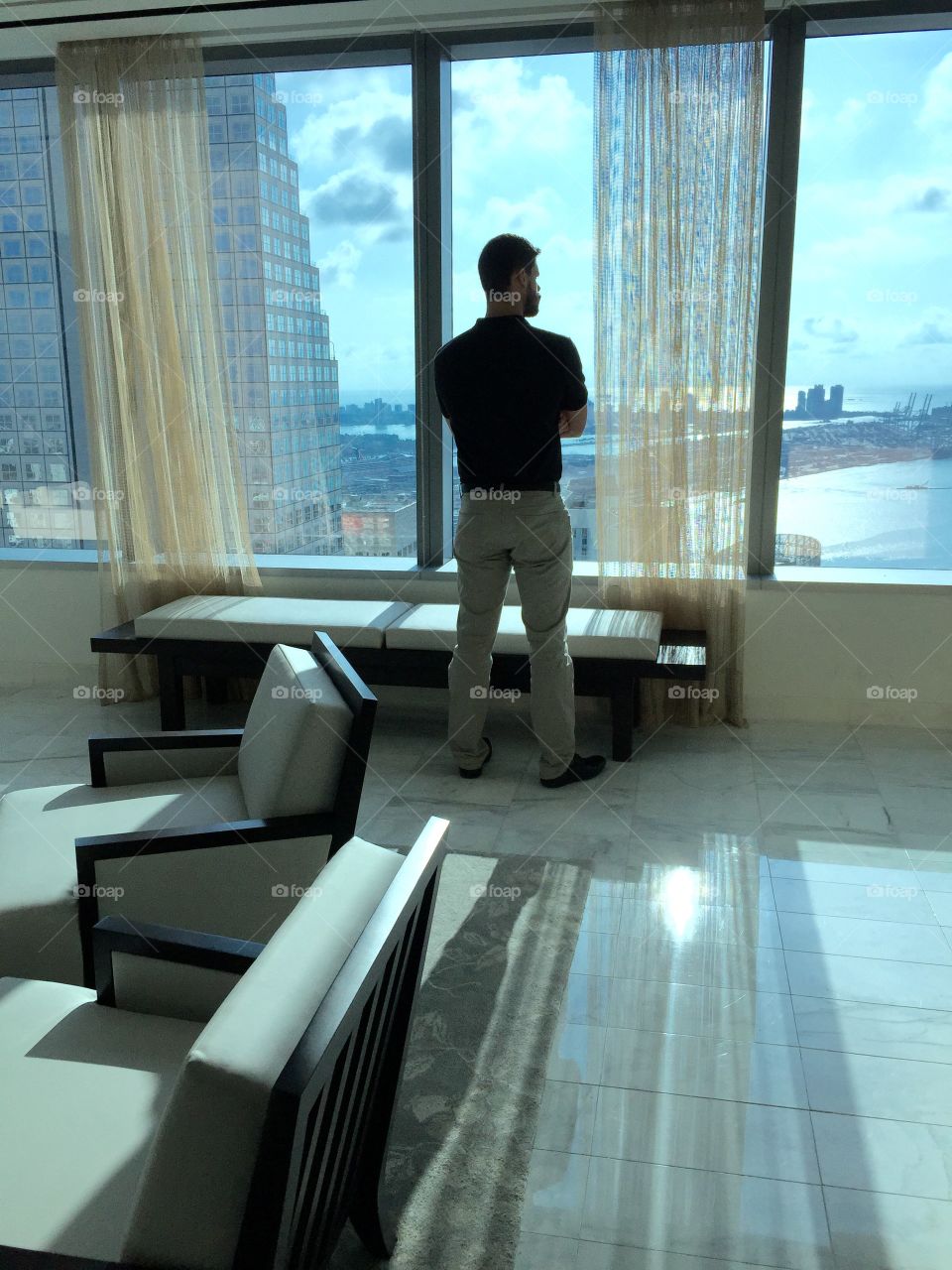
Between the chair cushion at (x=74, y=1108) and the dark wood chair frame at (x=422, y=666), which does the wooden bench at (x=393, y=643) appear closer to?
the dark wood chair frame at (x=422, y=666)

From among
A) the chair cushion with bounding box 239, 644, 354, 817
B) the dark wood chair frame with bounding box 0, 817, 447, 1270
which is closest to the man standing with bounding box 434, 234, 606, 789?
the chair cushion with bounding box 239, 644, 354, 817

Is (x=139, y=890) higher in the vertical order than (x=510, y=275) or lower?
lower

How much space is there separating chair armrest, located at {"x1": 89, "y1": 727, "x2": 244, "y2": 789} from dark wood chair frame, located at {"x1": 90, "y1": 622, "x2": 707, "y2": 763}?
1.32 metres

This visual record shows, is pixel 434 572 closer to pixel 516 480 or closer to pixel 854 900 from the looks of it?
pixel 516 480

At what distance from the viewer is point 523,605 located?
3.59m

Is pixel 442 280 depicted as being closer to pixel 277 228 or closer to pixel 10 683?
pixel 277 228

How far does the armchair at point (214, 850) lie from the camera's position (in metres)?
2.17

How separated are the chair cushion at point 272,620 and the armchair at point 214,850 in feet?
5.23

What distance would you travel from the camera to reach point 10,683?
5012 mm

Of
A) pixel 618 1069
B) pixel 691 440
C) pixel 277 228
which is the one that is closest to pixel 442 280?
pixel 277 228

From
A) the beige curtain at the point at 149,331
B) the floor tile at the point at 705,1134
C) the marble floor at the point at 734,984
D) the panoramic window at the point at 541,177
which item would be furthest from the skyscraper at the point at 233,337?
the floor tile at the point at 705,1134

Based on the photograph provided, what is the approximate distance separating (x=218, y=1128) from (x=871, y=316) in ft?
12.9

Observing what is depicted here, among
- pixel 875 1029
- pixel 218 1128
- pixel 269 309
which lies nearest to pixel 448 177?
pixel 269 309

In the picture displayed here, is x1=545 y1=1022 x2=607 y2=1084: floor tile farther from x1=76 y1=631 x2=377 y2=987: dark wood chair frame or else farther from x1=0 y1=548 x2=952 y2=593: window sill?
x1=0 y1=548 x2=952 y2=593: window sill
